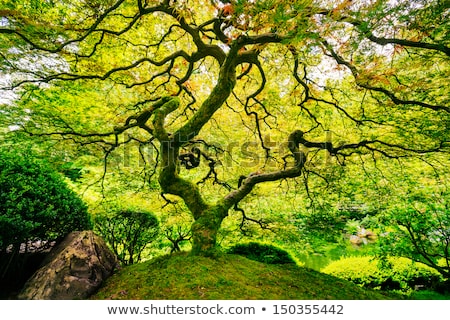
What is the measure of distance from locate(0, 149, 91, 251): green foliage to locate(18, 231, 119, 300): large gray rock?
23cm

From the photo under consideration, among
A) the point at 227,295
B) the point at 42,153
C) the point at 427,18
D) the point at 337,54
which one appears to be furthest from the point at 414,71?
the point at 42,153

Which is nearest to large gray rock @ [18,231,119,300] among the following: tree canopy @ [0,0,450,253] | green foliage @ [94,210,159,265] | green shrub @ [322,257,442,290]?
tree canopy @ [0,0,450,253]

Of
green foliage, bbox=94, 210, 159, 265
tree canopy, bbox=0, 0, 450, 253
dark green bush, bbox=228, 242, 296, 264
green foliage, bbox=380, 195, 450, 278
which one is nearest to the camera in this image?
tree canopy, bbox=0, 0, 450, 253

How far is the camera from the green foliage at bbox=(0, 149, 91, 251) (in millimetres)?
2262

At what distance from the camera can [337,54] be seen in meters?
3.20

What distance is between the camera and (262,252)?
420 cm

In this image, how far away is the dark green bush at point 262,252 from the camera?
4148 millimetres

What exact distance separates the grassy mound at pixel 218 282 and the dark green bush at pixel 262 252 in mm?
1287

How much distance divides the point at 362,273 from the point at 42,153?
682cm

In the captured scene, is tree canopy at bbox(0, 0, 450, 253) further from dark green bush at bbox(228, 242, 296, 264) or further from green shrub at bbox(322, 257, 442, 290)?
green shrub at bbox(322, 257, 442, 290)

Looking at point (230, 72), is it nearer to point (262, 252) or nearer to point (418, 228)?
point (262, 252)
